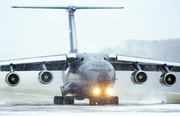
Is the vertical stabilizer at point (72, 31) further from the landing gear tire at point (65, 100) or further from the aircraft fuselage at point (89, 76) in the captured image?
the landing gear tire at point (65, 100)

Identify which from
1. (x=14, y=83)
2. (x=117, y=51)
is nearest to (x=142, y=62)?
(x=14, y=83)

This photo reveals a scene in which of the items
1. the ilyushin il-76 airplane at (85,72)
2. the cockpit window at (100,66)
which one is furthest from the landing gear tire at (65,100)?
the cockpit window at (100,66)

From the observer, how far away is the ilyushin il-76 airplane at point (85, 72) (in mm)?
19750

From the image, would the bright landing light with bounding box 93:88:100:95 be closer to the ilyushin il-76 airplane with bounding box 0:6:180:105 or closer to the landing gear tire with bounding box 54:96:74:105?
the ilyushin il-76 airplane with bounding box 0:6:180:105

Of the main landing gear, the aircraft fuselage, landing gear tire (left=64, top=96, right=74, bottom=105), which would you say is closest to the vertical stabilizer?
the aircraft fuselage

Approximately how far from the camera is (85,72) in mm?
20359

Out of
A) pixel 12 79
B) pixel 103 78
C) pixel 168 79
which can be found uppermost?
pixel 12 79

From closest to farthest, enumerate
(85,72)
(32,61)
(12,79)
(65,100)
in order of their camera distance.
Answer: (85,72), (12,79), (32,61), (65,100)

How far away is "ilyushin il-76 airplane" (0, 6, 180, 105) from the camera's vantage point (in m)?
19.8

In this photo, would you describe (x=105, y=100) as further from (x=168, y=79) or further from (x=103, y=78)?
(x=168, y=79)

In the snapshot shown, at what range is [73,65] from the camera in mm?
22750

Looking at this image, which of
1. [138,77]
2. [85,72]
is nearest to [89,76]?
[85,72]

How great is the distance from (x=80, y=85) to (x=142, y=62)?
482 cm

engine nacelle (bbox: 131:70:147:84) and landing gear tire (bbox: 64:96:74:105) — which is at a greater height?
engine nacelle (bbox: 131:70:147:84)
